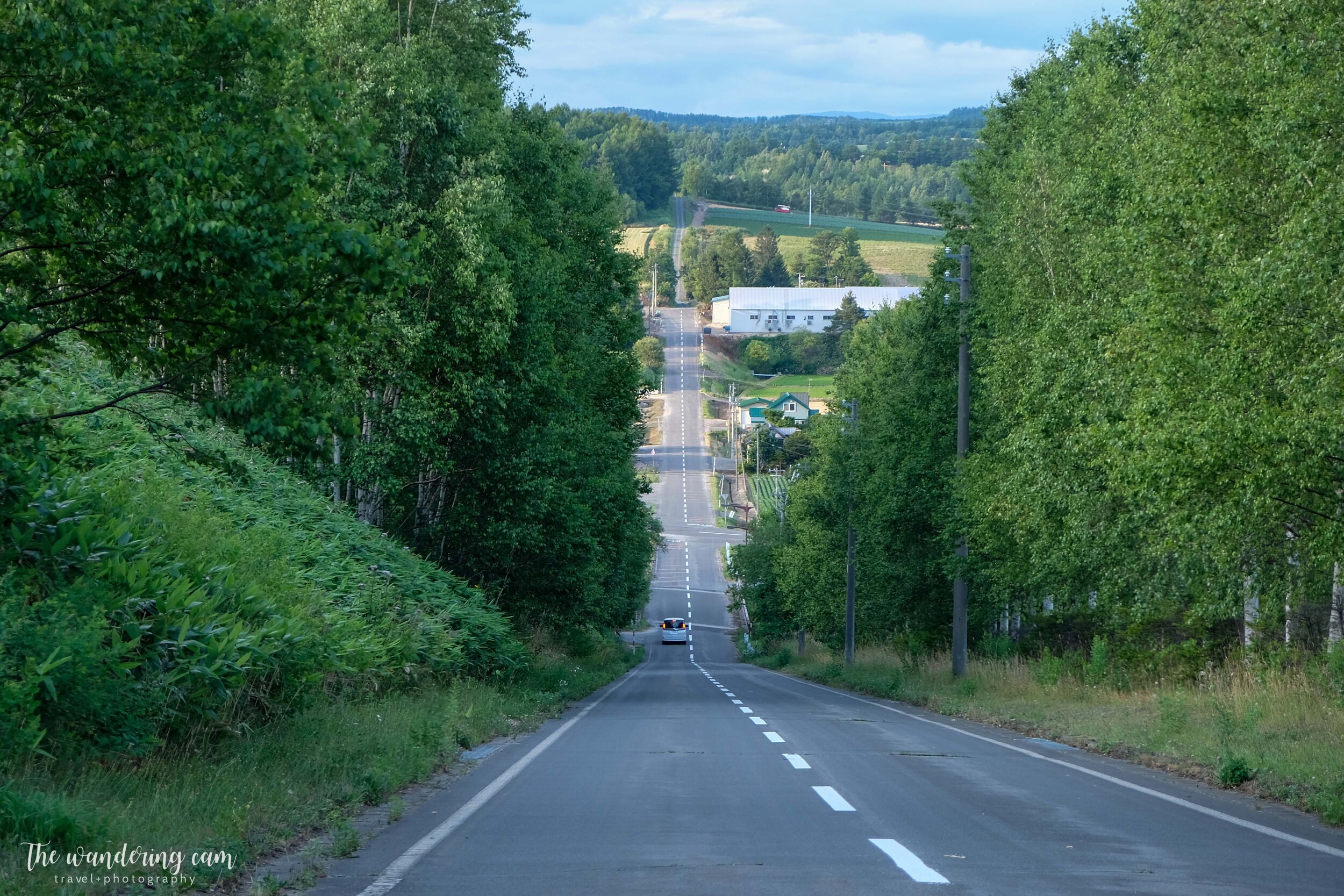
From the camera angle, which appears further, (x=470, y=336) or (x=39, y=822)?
(x=470, y=336)

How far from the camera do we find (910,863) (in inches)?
299

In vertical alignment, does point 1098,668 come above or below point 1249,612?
below

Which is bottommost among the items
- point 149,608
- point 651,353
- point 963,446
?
point 149,608

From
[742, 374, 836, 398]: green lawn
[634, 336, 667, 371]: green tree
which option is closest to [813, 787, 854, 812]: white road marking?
[742, 374, 836, 398]: green lawn

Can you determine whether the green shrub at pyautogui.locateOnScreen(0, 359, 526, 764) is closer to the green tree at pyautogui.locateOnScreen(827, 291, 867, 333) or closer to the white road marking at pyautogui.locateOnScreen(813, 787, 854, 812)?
the white road marking at pyautogui.locateOnScreen(813, 787, 854, 812)

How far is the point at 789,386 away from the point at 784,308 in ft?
115

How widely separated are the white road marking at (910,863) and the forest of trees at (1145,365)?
25.9ft

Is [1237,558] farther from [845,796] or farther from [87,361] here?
[87,361]

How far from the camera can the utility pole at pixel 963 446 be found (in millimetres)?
30172

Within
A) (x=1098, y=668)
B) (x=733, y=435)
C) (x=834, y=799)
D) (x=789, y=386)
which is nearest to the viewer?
(x=834, y=799)

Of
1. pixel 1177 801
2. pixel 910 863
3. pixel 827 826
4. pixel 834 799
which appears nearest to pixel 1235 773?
pixel 1177 801

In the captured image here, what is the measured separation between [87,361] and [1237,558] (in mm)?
17350

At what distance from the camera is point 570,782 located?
11977 mm

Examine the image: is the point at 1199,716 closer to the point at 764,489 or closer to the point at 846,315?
the point at 764,489
